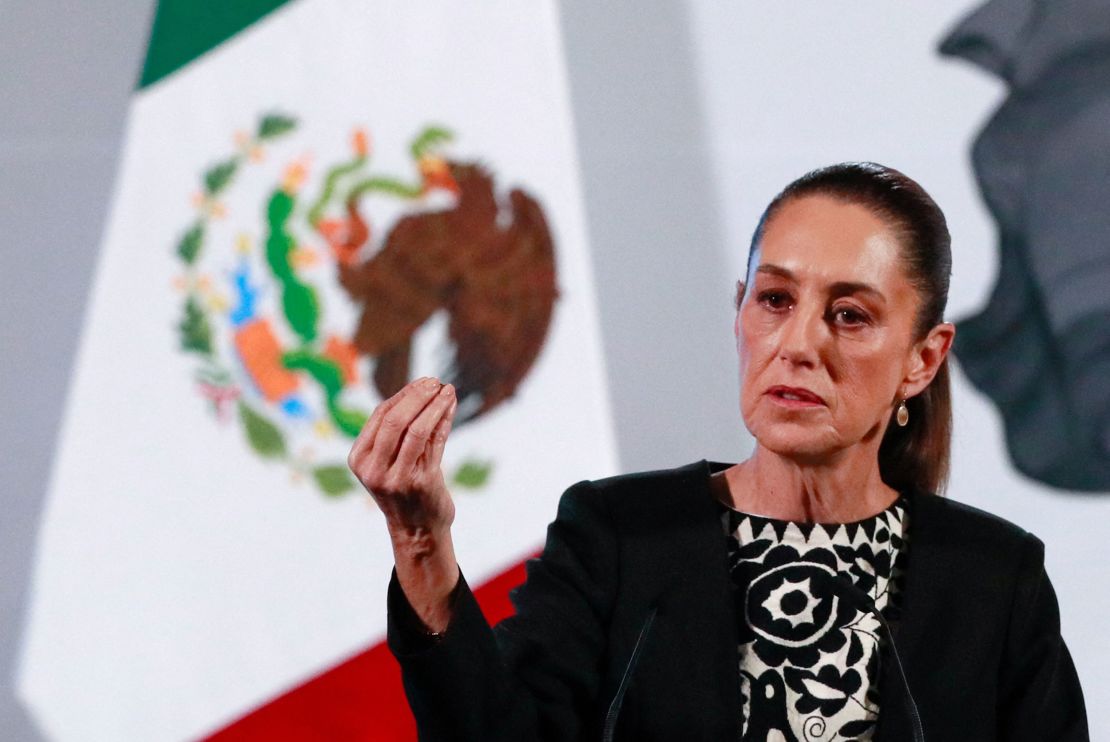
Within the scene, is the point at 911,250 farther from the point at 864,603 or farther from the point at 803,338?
the point at 864,603

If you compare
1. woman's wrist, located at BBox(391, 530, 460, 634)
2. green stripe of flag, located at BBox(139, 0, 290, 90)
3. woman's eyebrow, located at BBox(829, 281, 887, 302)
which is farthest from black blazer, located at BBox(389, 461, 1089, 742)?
green stripe of flag, located at BBox(139, 0, 290, 90)

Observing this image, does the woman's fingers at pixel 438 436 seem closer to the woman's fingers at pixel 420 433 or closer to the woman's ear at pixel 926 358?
the woman's fingers at pixel 420 433

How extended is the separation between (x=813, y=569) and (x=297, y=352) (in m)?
1.30

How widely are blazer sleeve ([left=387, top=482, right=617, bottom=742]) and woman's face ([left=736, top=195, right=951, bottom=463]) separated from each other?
7.3 inches

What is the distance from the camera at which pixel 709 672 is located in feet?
3.50

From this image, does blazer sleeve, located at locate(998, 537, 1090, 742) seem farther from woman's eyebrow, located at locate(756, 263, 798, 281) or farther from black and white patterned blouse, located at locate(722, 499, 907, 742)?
woman's eyebrow, located at locate(756, 263, 798, 281)

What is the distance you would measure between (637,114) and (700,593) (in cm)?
141

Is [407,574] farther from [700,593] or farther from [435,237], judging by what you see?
[435,237]

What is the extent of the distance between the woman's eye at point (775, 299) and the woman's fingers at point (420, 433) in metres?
0.43

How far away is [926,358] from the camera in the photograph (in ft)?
4.08

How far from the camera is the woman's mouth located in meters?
1.13

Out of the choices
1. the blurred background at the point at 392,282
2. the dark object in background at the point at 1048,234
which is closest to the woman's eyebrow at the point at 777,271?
the blurred background at the point at 392,282

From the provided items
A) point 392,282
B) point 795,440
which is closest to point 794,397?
point 795,440

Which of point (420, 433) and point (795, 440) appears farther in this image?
point (795, 440)
